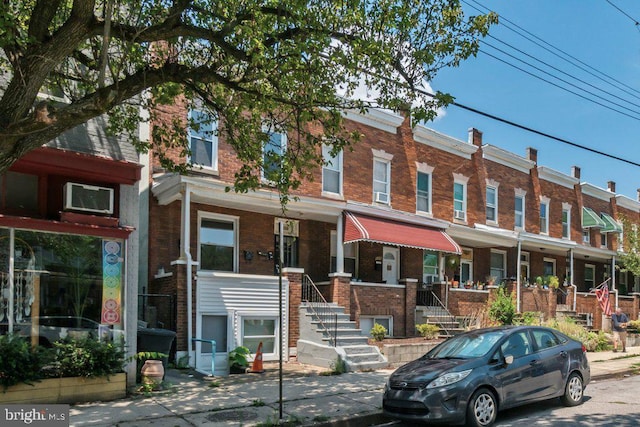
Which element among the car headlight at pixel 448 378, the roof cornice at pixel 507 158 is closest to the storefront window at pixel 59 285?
the car headlight at pixel 448 378

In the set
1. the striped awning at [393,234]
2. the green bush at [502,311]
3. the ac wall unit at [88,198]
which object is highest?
the ac wall unit at [88,198]

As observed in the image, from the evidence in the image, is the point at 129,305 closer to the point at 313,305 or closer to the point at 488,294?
the point at 313,305

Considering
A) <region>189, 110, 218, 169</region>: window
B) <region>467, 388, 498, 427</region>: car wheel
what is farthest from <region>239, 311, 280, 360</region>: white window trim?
<region>467, 388, 498, 427</region>: car wheel

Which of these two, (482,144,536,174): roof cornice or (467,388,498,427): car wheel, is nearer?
(467,388,498,427): car wheel

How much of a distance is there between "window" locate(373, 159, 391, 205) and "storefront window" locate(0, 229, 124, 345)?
10.1 meters

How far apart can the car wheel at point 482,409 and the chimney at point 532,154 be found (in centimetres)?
1936

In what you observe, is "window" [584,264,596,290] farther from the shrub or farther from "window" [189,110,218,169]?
"window" [189,110,218,169]

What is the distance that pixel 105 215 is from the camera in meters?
10.7

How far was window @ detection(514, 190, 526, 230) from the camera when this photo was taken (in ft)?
81.4

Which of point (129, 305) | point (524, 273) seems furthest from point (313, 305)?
point (524, 273)

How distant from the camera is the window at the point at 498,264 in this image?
2386cm

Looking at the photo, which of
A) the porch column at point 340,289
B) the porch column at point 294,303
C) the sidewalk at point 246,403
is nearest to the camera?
the sidewalk at point 246,403

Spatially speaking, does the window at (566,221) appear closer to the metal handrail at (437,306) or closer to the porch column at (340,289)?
the metal handrail at (437,306)

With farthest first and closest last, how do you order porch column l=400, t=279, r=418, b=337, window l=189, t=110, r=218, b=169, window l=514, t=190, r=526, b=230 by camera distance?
1. window l=514, t=190, r=526, b=230
2. porch column l=400, t=279, r=418, b=337
3. window l=189, t=110, r=218, b=169
